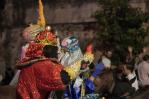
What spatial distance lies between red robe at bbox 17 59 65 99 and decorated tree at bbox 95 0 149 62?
9.36 m

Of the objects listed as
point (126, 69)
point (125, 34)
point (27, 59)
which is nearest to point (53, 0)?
point (125, 34)

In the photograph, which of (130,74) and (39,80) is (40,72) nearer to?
(39,80)

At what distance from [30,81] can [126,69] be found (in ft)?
15.8

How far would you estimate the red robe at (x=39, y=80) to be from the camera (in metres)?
4.80

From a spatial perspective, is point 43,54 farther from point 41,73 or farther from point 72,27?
point 72,27

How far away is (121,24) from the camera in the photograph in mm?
15039

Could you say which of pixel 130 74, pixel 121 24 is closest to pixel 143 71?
pixel 130 74

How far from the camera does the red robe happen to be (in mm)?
4801

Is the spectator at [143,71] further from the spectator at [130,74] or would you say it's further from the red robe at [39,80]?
the red robe at [39,80]

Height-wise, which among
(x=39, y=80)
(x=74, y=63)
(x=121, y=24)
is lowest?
(x=121, y=24)

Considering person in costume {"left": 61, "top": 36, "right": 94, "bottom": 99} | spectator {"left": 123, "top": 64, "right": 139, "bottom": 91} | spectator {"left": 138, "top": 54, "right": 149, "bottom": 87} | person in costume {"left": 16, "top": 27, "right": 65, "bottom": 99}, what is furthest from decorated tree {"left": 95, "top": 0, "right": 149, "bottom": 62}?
person in costume {"left": 16, "top": 27, "right": 65, "bottom": 99}

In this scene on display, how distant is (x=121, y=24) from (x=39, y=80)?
10305 mm

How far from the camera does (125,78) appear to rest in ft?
29.7

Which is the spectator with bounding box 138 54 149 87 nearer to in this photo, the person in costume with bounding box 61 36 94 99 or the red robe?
the person in costume with bounding box 61 36 94 99
